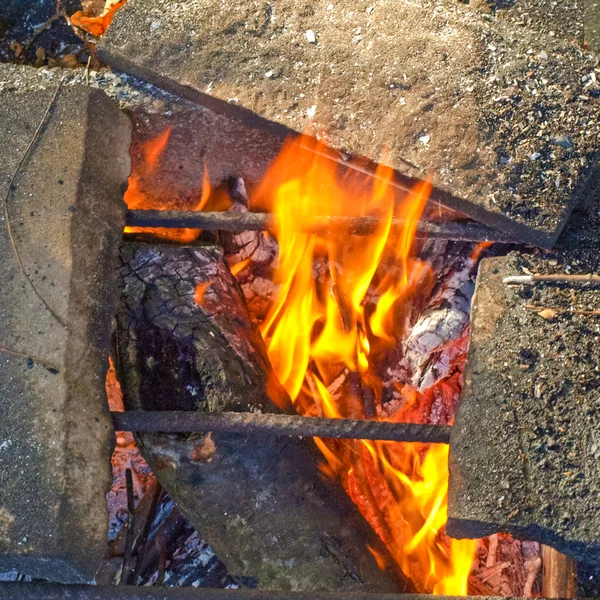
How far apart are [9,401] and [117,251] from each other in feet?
2.18

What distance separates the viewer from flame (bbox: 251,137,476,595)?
2.66m

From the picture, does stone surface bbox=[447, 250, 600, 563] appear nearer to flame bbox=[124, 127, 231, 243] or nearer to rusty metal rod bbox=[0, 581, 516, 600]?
rusty metal rod bbox=[0, 581, 516, 600]

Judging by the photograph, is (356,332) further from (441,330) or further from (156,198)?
(156,198)

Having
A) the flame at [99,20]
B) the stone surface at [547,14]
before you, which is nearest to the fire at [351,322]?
the flame at [99,20]

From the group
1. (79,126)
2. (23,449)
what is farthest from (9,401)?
(79,126)

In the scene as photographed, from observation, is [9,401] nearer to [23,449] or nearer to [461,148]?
[23,449]

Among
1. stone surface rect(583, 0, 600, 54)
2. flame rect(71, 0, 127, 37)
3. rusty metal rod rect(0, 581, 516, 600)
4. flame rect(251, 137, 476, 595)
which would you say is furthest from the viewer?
flame rect(71, 0, 127, 37)

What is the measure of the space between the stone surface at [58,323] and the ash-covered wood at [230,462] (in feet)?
0.60

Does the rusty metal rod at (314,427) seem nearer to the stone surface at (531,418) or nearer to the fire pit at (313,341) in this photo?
the fire pit at (313,341)

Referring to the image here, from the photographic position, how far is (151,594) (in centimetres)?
208

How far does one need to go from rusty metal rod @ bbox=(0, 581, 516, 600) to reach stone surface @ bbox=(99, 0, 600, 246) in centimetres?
133

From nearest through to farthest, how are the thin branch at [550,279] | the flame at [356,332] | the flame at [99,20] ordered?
the thin branch at [550,279] → the flame at [356,332] → the flame at [99,20]

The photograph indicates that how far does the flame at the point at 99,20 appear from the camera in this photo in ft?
10.0

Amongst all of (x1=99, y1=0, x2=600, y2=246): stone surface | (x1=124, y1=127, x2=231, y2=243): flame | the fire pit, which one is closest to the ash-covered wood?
the fire pit
